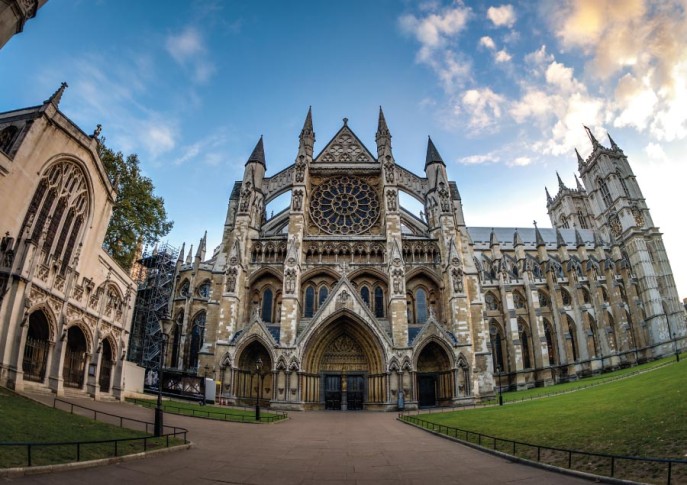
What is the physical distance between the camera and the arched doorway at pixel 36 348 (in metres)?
15.0

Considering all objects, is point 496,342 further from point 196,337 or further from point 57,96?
point 57,96

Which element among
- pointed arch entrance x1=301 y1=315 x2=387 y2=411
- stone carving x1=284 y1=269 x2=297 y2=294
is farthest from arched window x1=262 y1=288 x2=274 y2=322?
pointed arch entrance x1=301 y1=315 x2=387 y2=411


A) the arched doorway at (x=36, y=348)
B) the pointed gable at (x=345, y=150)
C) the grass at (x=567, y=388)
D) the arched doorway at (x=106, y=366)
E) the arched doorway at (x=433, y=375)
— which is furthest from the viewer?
the pointed gable at (x=345, y=150)

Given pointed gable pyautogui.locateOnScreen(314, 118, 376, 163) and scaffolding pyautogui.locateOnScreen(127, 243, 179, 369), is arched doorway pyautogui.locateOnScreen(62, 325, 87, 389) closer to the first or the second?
scaffolding pyautogui.locateOnScreen(127, 243, 179, 369)

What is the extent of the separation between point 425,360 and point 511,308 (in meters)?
18.2

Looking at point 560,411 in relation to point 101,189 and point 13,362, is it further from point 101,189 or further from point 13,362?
point 101,189

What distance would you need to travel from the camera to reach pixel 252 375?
27.4 meters

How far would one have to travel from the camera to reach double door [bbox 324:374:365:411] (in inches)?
1070

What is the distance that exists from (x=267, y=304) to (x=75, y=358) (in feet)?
44.8

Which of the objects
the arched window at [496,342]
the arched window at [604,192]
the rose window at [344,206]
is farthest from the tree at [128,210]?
the arched window at [604,192]

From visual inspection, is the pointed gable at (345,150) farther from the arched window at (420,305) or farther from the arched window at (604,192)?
the arched window at (604,192)

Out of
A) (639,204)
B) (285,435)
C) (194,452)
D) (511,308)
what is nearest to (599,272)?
(511,308)

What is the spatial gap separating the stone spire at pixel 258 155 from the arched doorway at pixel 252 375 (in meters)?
16.0

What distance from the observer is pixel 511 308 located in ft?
137
